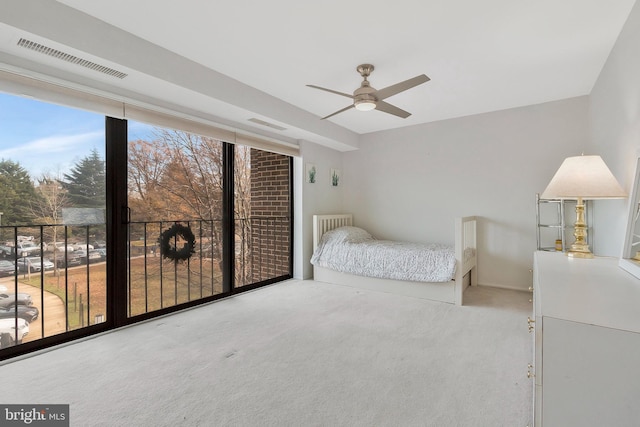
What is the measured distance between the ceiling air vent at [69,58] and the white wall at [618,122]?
3.36m

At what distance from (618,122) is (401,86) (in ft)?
5.17

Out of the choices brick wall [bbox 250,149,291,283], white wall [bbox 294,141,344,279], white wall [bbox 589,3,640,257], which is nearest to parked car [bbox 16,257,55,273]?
brick wall [bbox 250,149,291,283]

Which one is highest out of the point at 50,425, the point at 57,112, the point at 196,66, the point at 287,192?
the point at 196,66

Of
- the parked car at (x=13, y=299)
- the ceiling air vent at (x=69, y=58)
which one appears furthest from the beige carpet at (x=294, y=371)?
the ceiling air vent at (x=69, y=58)

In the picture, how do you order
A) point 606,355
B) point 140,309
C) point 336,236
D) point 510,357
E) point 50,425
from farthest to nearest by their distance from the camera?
point 336,236 < point 140,309 < point 510,357 < point 50,425 < point 606,355

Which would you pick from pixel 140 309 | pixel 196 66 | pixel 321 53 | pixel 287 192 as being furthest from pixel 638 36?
pixel 140 309

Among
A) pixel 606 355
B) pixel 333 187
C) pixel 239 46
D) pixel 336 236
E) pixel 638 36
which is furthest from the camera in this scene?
pixel 333 187

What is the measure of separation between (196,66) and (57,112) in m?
1.10

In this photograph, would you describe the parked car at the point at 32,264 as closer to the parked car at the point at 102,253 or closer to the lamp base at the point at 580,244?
the parked car at the point at 102,253

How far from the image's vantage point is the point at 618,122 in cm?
212

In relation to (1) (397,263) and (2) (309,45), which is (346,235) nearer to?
(1) (397,263)

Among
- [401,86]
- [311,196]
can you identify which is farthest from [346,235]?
[401,86]

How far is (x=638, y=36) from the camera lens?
1.72 m

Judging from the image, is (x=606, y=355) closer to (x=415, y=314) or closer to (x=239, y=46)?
(x=415, y=314)
